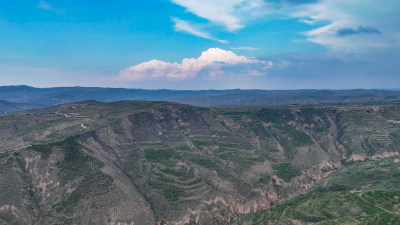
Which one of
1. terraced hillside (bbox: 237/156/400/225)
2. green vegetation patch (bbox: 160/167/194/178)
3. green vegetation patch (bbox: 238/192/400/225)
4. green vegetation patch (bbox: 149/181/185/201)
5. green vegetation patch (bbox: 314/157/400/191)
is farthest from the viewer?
green vegetation patch (bbox: 160/167/194/178)

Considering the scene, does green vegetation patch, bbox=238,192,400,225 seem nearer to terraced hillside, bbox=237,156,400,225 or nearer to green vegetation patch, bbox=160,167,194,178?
terraced hillside, bbox=237,156,400,225

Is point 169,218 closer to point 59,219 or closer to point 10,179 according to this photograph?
point 59,219

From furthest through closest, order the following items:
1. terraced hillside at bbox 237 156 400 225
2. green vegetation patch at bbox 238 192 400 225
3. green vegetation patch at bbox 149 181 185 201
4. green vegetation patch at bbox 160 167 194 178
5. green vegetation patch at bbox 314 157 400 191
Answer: green vegetation patch at bbox 160 167 194 178 → green vegetation patch at bbox 314 157 400 191 → green vegetation patch at bbox 149 181 185 201 → green vegetation patch at bbox 238 192 400 225 → terraced hillside at bbox 237 156 400 225

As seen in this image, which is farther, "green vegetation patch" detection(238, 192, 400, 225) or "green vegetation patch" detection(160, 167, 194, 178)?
"green vegetation patch" detection(160, 167, 194, 178)

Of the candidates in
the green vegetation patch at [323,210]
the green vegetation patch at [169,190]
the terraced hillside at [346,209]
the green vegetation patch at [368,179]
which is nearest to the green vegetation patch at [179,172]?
the green vegetation patch at [169,190]

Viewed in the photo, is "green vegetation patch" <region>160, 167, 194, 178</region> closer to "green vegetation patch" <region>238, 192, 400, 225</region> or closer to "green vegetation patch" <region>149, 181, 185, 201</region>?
"green vegetation patch" <region>149, 181, 185, 201</region>

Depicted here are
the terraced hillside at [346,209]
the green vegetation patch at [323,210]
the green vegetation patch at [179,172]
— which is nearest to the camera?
the terraced hillside at [346,209]

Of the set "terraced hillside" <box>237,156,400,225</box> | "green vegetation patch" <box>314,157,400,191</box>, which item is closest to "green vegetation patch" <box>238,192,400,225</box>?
"terraced hillside" <box>237,156,400,225</box>

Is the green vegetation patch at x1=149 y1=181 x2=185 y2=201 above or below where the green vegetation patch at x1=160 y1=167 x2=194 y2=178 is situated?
below

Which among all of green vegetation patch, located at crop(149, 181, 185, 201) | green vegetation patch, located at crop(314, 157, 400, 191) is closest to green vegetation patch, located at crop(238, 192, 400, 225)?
green vegetation patch, located at crop(314, 157, 400, 191)

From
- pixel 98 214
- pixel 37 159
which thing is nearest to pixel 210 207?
pixel 98 214

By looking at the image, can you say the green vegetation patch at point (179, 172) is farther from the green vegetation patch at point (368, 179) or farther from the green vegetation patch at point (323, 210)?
the green vegetation patch at point (368, 179)
